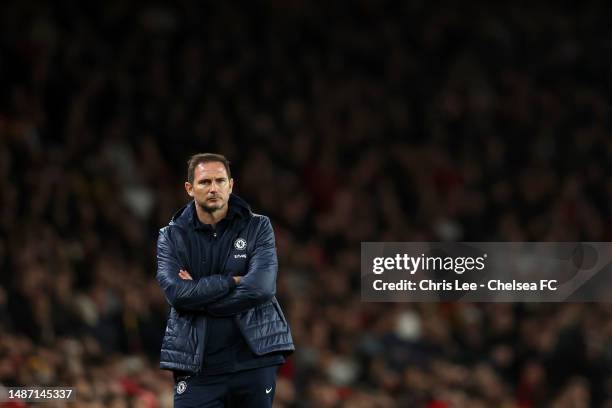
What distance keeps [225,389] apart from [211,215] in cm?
73

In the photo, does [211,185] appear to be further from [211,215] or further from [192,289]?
[192,289]

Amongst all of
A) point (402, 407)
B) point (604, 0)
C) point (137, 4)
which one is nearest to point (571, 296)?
point (402, 407)

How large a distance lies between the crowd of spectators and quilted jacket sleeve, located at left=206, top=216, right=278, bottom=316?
11.0 feet

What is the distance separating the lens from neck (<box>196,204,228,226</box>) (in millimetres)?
5750

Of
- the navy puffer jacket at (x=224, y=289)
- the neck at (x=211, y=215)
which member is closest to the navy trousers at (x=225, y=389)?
the navy puffer jacket at (x=224, y=289)

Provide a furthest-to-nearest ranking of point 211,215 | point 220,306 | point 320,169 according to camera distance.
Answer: point 320,169 < point 211,215 < point 220,306

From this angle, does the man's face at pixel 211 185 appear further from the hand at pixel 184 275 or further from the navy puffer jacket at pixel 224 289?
the hand at pixel 184 275

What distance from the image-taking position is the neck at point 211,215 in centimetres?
575

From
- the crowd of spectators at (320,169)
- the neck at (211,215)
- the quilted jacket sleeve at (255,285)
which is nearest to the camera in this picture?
the quilted jacket sleeve at (255,285)

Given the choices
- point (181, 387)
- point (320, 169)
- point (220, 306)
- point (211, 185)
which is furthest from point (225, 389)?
point (320, 169)

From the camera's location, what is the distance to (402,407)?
11.3m

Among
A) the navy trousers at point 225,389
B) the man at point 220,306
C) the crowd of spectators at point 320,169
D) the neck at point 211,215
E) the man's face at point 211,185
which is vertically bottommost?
the navy trousers at point 225,389

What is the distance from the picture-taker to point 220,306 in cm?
561

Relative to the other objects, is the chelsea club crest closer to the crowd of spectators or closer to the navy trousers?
the navy trousers
